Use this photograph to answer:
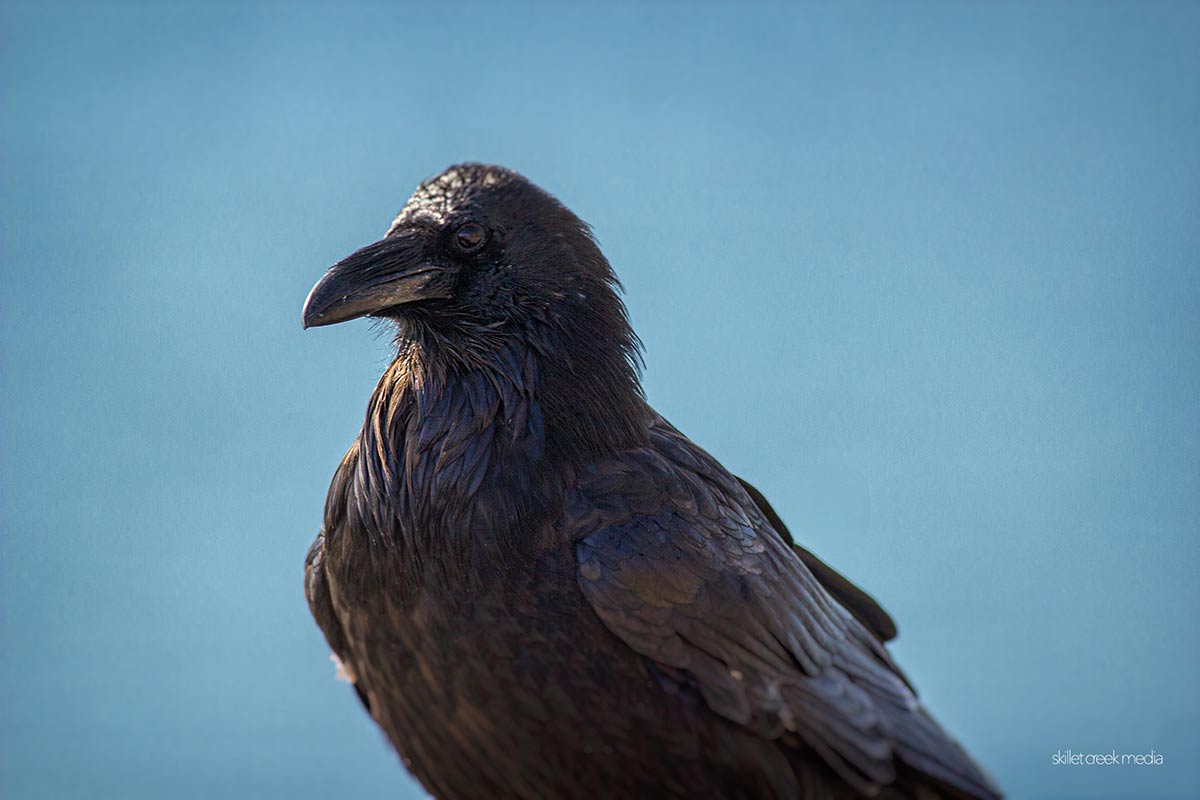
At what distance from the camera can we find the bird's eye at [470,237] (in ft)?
9.17

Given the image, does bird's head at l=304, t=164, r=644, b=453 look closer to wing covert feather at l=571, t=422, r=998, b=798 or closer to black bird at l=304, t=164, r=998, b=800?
black bird at l=304, t=164, r=998, b=800

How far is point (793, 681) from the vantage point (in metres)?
2.76

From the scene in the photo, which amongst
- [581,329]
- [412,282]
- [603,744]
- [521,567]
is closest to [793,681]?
[603,744]

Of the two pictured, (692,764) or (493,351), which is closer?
(692,764)

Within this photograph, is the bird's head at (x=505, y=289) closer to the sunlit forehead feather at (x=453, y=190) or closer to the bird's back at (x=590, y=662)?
the sunlit forehead feather at (x=453, y=190)

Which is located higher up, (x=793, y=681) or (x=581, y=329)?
(x=581, y=329)

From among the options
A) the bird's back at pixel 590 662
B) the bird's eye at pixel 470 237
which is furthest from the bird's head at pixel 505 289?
the bird's back at pixel 590 662

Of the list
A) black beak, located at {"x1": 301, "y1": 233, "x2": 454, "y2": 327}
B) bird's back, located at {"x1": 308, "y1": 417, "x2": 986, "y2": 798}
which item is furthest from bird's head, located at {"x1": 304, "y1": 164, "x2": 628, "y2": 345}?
bird's back, located at {"x1": 308, "y1": 417, "x2": 986, "y2": 798}

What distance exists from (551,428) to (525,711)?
60 cm

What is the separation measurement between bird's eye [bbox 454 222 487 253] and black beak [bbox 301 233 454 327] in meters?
0.07

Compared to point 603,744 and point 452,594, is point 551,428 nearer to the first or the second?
point 452,594

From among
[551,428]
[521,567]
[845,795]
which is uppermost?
[551,428]

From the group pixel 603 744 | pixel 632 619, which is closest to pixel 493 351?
pixel 632 619

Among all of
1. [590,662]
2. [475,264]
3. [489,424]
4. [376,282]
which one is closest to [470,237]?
[475,264]
